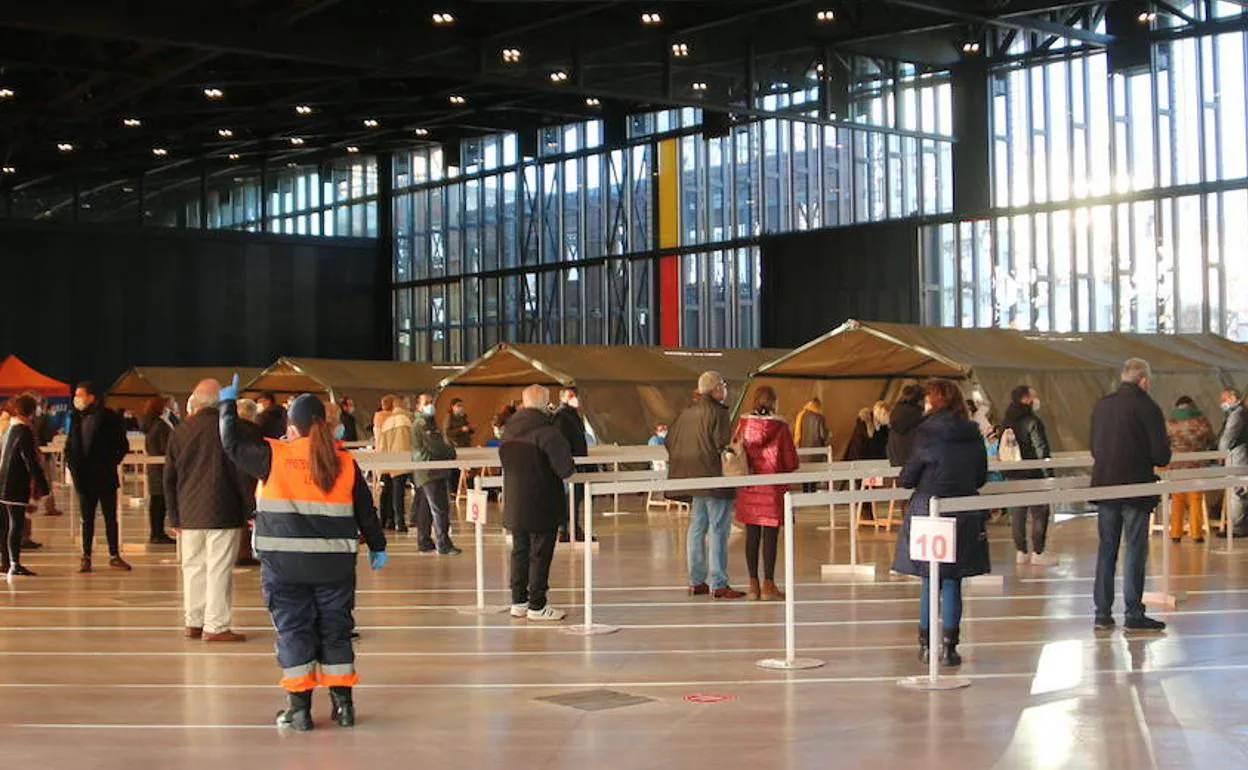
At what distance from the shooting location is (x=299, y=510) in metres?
7.83

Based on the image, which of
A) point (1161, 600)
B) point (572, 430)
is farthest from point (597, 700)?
point (572, 430)

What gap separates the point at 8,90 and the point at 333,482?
100ft

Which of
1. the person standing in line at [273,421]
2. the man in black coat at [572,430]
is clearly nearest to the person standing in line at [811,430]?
the man in black coat at [572,430]

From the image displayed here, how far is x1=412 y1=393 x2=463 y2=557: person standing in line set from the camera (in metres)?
16.8

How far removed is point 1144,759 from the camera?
6.84 meters

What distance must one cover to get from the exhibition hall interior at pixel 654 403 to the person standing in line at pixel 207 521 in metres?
0.02

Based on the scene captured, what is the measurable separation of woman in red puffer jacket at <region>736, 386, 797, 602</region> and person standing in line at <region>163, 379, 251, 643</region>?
3.61 meters

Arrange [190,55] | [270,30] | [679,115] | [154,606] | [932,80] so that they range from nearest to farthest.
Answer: [154,606] < [270,30] < [190,55] < [932,80] < [679,115]

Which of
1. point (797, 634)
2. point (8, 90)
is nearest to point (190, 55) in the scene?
point (8, 90)

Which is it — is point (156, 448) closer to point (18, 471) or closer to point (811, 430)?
point (18, 471)

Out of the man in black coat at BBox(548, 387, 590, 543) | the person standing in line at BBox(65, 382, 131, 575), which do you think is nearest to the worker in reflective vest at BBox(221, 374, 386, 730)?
the man in black coat at BBox(548, 387, 590, 543)

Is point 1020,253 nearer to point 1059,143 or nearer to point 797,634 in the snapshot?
point 1059,143

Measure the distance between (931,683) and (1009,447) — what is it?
8.40 meters

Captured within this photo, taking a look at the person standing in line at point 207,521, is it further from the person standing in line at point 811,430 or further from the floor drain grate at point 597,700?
the person standing in line at point 811,430
